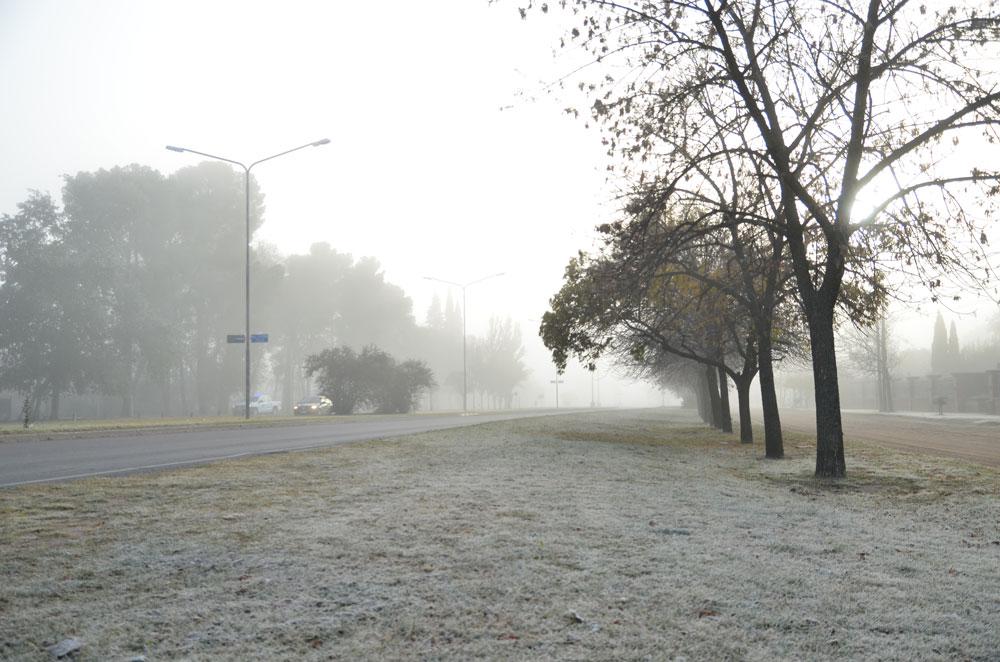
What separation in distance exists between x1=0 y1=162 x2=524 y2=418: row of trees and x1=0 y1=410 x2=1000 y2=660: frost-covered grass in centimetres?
4038

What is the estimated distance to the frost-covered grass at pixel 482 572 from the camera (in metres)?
3.29

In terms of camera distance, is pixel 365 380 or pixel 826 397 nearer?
pixel 826 397

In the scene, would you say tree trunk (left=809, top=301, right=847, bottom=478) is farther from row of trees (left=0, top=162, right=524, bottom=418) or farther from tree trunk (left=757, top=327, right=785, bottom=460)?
row of trees (left=0, top=162, right=524, bottom=418)

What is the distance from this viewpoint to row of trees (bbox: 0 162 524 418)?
4188 centimetres

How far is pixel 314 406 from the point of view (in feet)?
140

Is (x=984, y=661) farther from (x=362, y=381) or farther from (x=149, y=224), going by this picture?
(x=149, y=224)

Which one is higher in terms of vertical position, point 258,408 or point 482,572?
point 258,408

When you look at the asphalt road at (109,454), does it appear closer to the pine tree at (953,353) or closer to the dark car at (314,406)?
the dark car at (314,406)

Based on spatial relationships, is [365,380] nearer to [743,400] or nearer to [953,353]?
[743,400]

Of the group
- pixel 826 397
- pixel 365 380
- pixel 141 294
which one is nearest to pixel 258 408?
pixel 141 294

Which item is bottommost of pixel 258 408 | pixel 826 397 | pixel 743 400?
pixel 258 408

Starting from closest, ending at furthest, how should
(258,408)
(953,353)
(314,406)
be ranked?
(314,406) < (258,408) < (953,353)

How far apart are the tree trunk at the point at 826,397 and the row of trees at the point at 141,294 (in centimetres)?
4265

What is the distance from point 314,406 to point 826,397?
35554 millimetres
